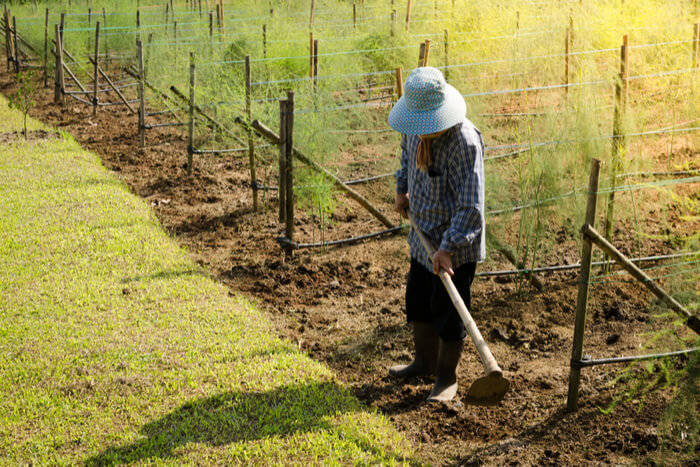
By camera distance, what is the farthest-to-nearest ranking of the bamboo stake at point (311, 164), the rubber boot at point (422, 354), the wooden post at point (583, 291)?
the bamboo stake at point (311, 164) → the rubber boot at point (422, 354) → the wooden post at point (583, 291)

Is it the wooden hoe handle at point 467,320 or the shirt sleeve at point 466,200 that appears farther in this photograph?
the shirt sleeve at point 466,200

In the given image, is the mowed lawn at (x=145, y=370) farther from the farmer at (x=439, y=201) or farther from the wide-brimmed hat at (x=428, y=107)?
the wide-brimmed hat at (x=428, y=107)

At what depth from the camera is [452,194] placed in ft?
11.7

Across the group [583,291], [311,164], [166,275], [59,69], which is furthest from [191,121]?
[583,291]

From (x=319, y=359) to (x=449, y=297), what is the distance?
3.90 feet

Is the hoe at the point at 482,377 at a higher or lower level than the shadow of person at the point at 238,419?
higher

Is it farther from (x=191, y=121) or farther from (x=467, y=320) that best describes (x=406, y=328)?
(x=191, y=121)

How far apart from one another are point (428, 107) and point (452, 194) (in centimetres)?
49

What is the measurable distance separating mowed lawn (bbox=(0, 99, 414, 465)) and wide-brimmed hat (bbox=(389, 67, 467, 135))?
64.1 inches

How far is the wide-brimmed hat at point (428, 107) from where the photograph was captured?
11.0ft

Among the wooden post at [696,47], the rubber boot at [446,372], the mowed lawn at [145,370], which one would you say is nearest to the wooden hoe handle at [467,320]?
the rubber boot at [446,372]

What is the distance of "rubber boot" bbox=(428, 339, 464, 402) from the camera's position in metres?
3.83

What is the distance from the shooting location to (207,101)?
29.2ft

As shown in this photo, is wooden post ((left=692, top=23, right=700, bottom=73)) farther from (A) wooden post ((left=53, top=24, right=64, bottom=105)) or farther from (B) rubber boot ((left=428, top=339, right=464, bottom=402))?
(A) wooden post ((left=53, top=24, right=64, bottom=105))
